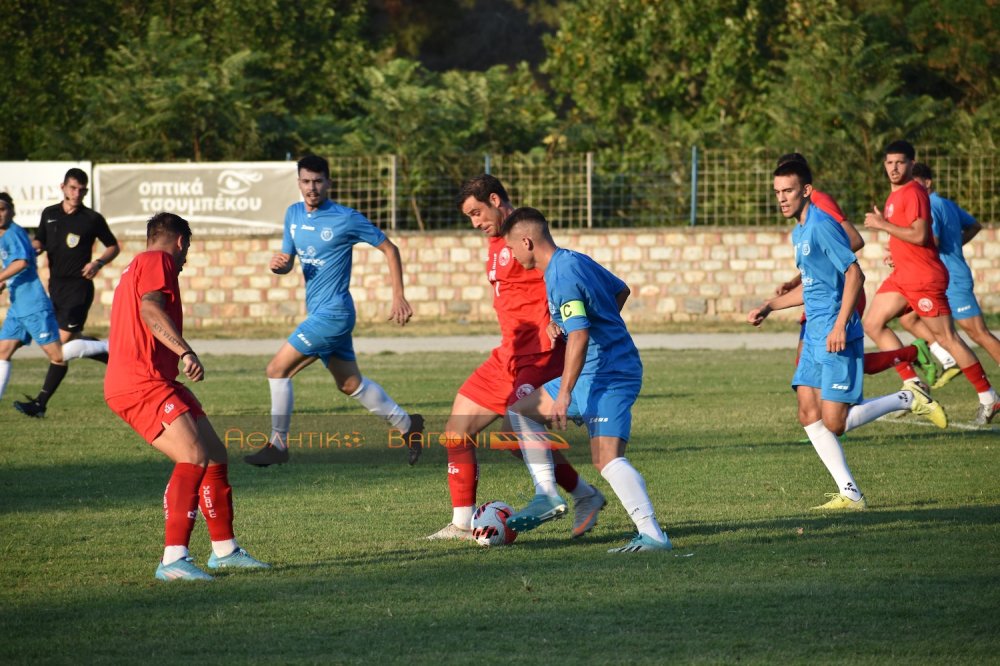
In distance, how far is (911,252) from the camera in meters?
11.8

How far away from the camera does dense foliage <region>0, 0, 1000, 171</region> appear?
27047 mm

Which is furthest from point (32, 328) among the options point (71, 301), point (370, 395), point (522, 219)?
point (522, 219)

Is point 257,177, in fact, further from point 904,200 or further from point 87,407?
point 904,200

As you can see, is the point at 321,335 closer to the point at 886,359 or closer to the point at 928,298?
the point at 886,359

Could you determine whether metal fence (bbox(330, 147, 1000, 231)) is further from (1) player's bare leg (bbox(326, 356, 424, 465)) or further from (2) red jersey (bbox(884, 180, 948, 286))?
(1) player's bare leg (bbox(326, 356, 424, 465))

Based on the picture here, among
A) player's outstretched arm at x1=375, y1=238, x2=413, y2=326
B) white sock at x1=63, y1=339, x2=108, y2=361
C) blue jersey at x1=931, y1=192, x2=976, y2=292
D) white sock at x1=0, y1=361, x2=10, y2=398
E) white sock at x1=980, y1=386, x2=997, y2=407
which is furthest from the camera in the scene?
white sock at x1=63, y1=339, x2=108, y2=361

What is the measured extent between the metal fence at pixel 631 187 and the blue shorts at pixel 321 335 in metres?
14.9

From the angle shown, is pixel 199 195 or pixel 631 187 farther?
pixel 631 187

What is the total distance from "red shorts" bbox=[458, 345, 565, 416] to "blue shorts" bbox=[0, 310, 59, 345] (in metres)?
6.83

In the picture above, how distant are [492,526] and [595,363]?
40.4 inches

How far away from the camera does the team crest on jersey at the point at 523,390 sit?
7.55m

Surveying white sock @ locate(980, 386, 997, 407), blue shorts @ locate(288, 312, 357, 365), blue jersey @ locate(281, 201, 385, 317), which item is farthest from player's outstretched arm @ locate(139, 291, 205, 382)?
white sock @ locate(980, 386, 997, 407)

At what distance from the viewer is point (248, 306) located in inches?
993

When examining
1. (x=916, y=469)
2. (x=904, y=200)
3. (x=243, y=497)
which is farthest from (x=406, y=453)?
A: (x=904, y=200)
